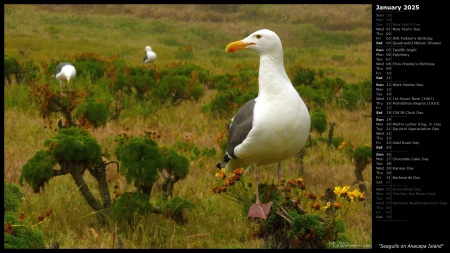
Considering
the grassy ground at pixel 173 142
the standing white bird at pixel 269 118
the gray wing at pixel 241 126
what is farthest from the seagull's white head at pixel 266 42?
the grassy ground at pixel 173 142

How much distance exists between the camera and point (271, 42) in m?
4.81

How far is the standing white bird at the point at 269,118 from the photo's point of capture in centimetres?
451

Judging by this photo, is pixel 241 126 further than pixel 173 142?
No

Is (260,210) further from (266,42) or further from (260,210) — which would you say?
(266,42)

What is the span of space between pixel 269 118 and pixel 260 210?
734mm

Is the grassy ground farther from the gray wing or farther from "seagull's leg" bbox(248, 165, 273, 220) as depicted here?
the gray wing

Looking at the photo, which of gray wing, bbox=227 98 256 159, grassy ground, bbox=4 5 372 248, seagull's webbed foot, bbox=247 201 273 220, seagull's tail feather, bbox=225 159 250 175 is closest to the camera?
seagull's webbed foot, bbox=247 201 273 220

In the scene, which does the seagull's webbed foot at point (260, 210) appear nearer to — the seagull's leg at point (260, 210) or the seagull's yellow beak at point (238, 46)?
the seagull's leg at point (260, 210)

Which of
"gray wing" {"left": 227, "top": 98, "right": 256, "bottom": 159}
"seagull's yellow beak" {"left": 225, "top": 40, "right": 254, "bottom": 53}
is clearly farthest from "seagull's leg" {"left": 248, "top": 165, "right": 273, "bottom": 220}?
"seagull's yellow beak" {"left": 225, "top": 40, "right": 254, "bottom": 53}

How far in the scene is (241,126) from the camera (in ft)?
A: 16.0

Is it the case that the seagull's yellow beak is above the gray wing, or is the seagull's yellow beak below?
above

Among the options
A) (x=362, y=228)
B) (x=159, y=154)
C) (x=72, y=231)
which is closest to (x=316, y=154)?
(x=362, y=228)

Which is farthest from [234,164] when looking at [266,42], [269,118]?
[266,42]

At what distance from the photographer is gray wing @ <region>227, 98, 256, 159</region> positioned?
4.75 meters
